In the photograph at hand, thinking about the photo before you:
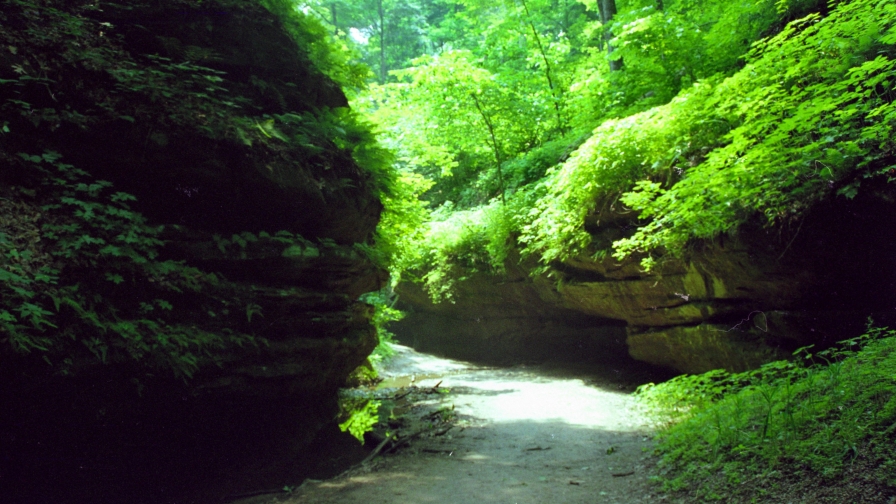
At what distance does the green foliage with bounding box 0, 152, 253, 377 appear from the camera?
3.84 meters

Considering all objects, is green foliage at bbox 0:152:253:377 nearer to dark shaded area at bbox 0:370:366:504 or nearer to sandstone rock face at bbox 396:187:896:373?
dark shaded area at bbox 0:370:366:504

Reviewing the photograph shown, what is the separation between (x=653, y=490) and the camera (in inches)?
174

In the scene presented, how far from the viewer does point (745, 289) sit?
7.76 meters

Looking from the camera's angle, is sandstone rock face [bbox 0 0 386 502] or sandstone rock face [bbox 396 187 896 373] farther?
sandstone rock face [bbox 396 187 896 373]

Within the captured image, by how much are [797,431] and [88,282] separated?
20.6 feet

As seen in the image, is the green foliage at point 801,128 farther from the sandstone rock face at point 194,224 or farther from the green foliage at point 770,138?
the sandstone rock face at point 194,224

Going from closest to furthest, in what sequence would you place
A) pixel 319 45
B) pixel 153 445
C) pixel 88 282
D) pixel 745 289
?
pixel 88 282, pixel 153 445, pixel 745 289, pixel 319 45

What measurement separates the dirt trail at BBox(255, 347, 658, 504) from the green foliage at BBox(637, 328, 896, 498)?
1.81 feet

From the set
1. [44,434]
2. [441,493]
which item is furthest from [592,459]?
[44,434]

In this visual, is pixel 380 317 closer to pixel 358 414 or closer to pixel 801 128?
pixel 358 414

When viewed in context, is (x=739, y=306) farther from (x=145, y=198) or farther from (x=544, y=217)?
(x=145, y=198)

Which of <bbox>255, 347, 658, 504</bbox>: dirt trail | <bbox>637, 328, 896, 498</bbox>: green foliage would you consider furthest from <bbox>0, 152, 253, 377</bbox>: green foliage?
<bbox>637, 328, 896, 498</bbox>: green foliage

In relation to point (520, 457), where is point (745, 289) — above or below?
above

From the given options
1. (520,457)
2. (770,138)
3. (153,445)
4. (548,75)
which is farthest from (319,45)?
(548,75)
